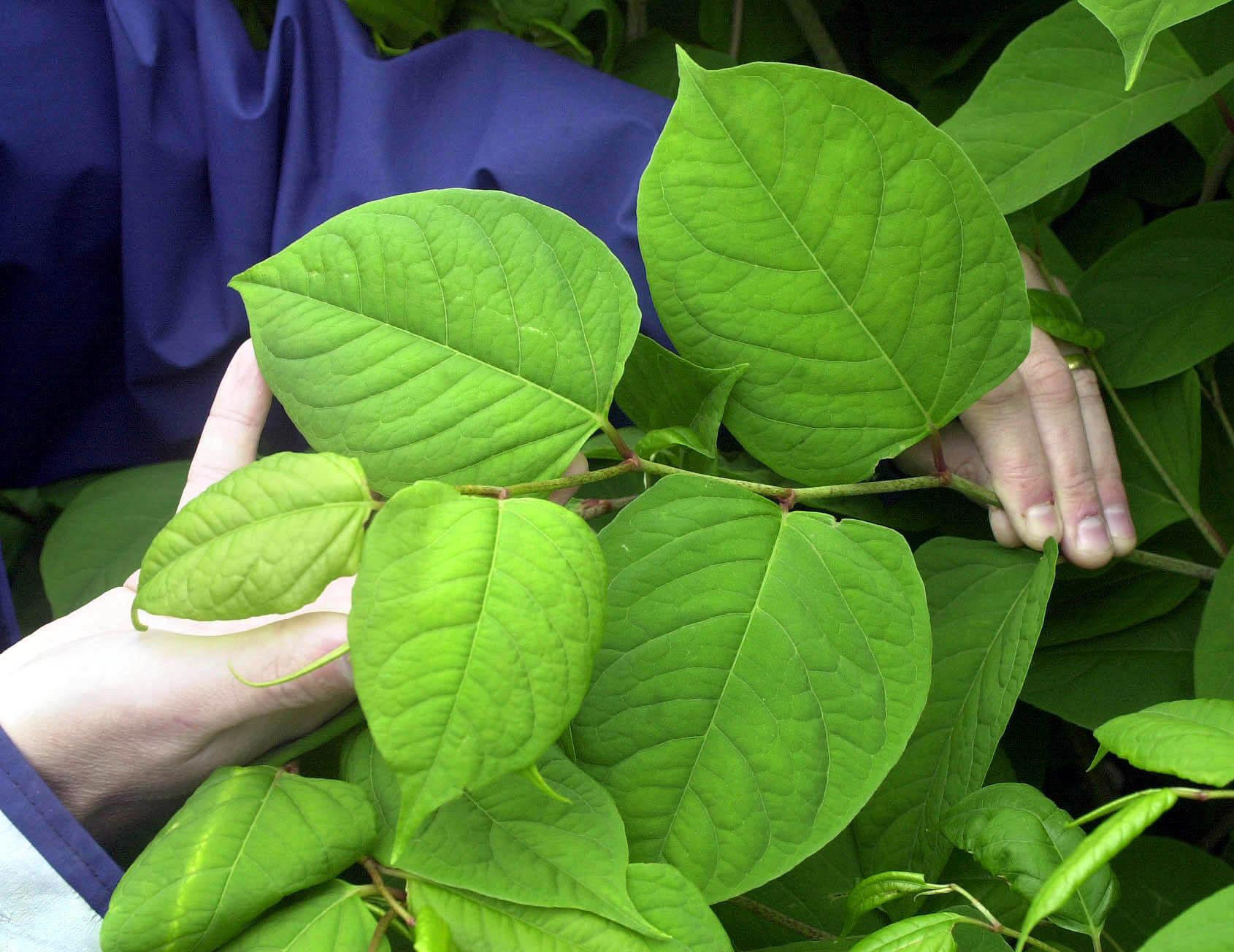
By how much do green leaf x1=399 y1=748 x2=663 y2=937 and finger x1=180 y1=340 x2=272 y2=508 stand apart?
0.93 feet

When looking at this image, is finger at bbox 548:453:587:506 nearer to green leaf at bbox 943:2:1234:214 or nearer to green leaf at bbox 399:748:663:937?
green leaf at bbox 399:748:663:937

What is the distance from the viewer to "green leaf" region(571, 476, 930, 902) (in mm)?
377

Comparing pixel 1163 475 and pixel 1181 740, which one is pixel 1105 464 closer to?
pixel 1163 475

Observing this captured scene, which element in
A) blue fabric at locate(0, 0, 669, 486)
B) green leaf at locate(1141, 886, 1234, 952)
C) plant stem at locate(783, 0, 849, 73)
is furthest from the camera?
→ plant stem at locate(783, 0, 849, 73)

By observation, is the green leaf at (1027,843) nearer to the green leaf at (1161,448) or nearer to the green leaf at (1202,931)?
the green leaf at (1202,931)

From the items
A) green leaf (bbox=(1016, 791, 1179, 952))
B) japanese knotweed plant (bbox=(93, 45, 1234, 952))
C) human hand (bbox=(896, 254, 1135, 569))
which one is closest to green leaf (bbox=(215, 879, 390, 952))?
japanese knotweed plant (bbox=(93, 45, 1234, 952))

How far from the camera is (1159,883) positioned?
0.66 m

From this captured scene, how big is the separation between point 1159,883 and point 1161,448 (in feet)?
0.94

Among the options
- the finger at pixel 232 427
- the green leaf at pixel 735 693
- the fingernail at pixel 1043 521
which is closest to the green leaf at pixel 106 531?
the finger at pixel 232 427

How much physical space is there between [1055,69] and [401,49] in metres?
0.50

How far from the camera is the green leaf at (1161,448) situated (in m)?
0.65

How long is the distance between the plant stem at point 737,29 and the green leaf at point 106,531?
592 millimetres

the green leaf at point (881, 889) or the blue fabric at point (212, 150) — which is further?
the blue fabric at point (212, 150)

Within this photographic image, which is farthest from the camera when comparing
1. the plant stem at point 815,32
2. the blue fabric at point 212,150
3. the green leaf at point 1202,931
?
the plant stem at point 815,32
